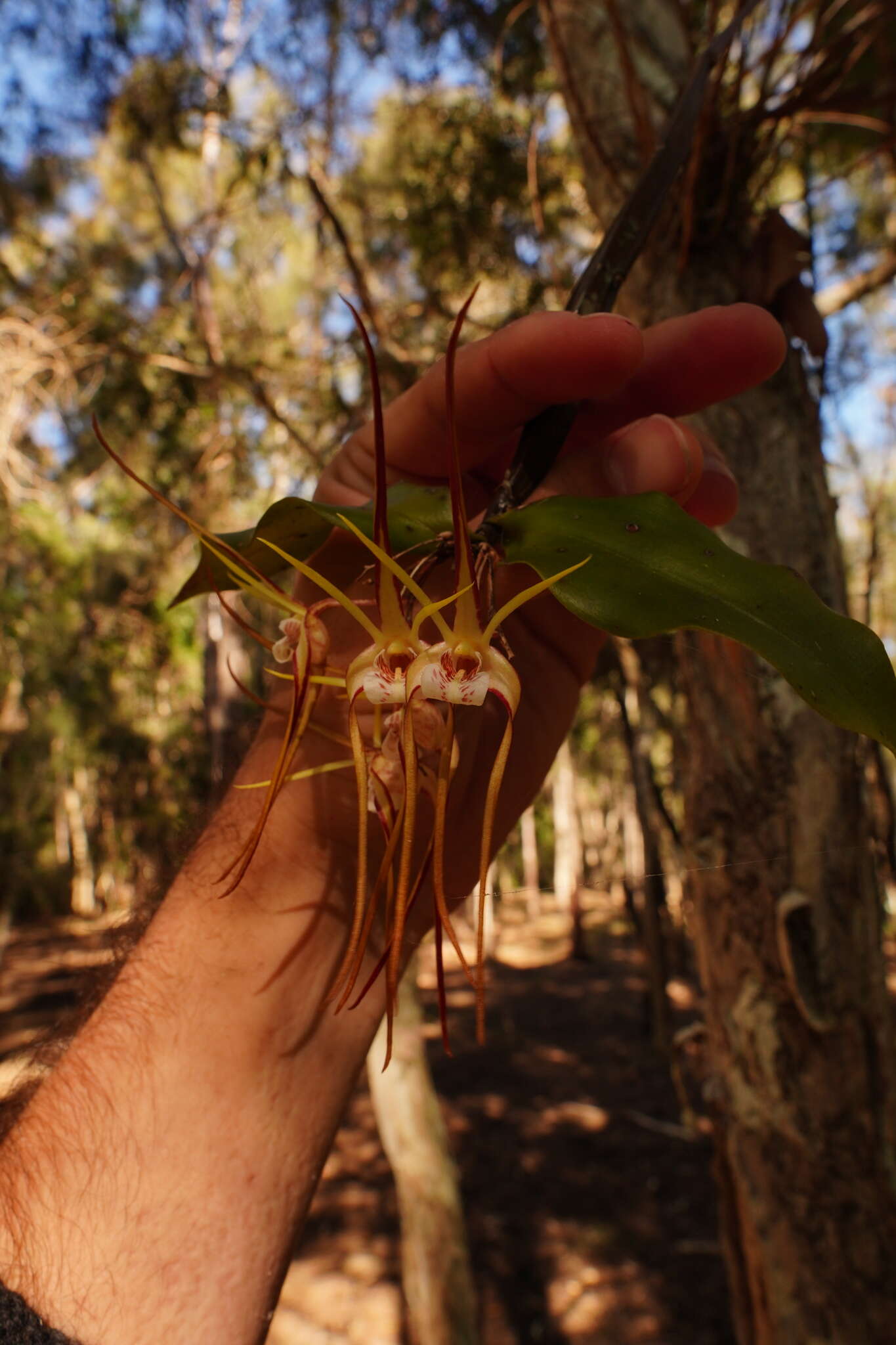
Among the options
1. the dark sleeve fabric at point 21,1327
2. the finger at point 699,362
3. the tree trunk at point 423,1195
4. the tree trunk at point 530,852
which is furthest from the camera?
the tree trunk at point 423,1195

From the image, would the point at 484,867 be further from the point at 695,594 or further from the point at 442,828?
the point at 695,594

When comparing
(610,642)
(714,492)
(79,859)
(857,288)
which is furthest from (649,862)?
(79,859)

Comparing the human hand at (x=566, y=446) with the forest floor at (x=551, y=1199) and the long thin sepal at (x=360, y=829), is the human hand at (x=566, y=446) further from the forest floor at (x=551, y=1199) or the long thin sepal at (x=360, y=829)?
the forest floor at (x=551, y=1199)

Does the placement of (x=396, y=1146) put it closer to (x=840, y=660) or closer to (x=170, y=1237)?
(x=170, y=1237)

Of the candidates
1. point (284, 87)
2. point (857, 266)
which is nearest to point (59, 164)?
point (284, 87)

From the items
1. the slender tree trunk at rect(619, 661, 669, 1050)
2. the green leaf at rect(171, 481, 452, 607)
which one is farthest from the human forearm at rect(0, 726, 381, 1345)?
the slender tree trunk at rect(619, 661, 669, 1050)

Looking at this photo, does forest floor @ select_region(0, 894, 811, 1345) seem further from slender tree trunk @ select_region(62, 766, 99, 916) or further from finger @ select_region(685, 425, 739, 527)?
slender tree trunk @ select_region(62, 766, 99, 916)

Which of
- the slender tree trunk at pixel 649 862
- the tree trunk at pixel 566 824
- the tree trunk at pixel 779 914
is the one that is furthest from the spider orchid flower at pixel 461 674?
the tree trunk at pixel 566 824
